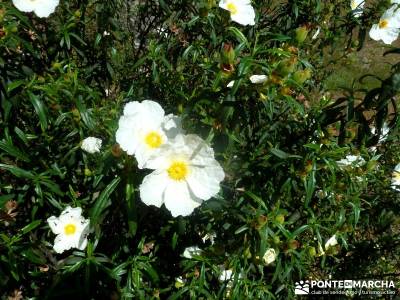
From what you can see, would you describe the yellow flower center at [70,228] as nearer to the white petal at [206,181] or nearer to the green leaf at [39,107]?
the green leaf at [39,107]

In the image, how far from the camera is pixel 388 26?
271cm

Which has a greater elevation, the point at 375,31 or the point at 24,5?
the point at 375,31

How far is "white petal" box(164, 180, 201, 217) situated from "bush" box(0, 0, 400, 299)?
0.14 m

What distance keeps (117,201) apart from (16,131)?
0.60m

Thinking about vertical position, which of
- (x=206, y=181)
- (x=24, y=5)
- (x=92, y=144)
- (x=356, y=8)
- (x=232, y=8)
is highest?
(x=356, y=8)

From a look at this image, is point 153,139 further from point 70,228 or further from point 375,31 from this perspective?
point 375,31

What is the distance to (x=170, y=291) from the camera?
7.88 ft

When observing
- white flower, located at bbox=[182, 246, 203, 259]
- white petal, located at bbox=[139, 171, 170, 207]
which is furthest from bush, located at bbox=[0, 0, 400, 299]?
white petal, located at bbox=[139, 171, 170, 207]

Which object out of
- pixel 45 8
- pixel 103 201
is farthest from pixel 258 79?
pixel 45 8

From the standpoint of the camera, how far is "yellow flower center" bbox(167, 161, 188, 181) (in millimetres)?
1652

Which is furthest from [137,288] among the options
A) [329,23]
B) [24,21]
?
[329,23]

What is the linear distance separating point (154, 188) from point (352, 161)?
109cm

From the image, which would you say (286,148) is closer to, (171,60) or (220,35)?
(220,35)

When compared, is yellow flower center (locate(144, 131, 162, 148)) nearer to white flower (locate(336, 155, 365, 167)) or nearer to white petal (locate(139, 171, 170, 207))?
white petal (locate(139, 171, 170, 207))
